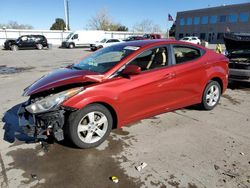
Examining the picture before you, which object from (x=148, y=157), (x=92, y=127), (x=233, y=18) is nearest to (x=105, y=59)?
(x=92, y=127)

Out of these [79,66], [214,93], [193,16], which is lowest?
[214,93]

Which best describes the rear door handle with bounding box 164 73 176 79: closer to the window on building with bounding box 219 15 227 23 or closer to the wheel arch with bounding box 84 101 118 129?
the wheel arch with bounding box 84 101 118 129

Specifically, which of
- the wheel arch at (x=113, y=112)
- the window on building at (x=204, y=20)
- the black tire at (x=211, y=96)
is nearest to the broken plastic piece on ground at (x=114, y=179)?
the wheel arch at (x=113, y=112)

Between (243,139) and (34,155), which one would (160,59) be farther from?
(34,155)

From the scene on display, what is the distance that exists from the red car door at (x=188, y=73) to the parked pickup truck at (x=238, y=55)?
2828 mm

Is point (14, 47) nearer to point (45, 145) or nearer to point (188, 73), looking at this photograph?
point (45, 145)

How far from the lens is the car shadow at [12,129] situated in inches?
159

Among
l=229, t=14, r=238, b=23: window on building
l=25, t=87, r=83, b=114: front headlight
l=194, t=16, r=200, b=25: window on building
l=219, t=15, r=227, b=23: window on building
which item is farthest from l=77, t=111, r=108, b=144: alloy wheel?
l=194, t=16, r=200, b=25: window on building

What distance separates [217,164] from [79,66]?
2876 millimetres

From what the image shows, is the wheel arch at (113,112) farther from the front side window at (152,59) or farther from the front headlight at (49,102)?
the front side window at (152,59)

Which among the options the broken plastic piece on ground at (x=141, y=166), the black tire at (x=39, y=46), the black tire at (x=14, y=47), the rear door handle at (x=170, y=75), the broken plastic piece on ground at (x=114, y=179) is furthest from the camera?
the black tire at (x=39, y=46)

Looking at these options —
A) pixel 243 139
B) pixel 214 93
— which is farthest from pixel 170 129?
pixel 214 93

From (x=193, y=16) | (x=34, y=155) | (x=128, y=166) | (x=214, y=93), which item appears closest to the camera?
(x=128, y=166)

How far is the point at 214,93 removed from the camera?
5352 millimetres
